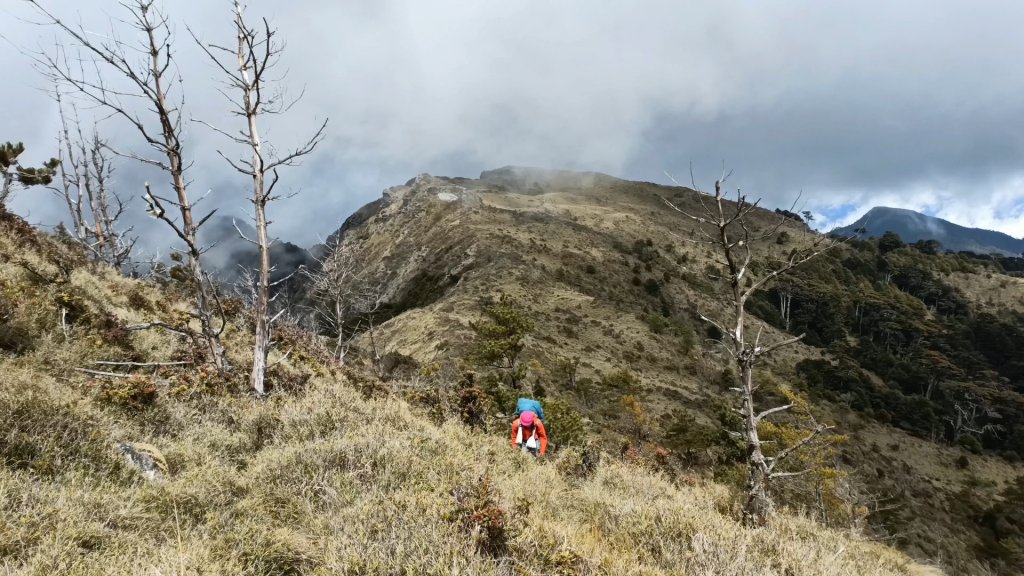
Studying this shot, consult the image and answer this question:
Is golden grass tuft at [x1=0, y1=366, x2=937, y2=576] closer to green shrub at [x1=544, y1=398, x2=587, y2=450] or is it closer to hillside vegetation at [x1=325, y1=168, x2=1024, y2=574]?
hillside vegetation at [x1=325, y1=168, x2=1024, y2=574]

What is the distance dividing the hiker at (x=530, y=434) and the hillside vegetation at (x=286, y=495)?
0.52m

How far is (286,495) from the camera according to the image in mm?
4305

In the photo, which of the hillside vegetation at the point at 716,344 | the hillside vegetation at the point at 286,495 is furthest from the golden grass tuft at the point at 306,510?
the hillside vegetation at the point at 716,344

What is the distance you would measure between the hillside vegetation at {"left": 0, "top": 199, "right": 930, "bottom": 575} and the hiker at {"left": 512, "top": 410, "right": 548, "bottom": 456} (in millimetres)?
519

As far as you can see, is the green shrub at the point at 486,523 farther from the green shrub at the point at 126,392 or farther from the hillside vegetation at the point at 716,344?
the hillside vegetation at the point at 716,344

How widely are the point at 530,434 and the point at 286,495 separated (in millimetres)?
4614

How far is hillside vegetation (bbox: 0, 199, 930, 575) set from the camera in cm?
327

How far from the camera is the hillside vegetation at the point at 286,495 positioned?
327 centimetres

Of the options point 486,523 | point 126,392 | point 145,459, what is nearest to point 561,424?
point 126,392

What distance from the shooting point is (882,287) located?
97875 mm

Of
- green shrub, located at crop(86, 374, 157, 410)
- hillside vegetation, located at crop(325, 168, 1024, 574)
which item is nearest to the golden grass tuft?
green shrub, located at crop(86, 374, 157, 410)

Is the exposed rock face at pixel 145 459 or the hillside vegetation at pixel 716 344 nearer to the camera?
the exposed rock face at pixel 145 459

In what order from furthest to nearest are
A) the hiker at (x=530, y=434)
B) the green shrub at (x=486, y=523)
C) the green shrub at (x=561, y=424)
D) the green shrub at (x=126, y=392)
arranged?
the green shrub at (x=561, y=424) → the hiker at (x=530, y=434) → the green shrub at (x=126, y=392) → the green shrub at (x=486, y=523)

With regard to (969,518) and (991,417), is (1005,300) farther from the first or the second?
(969,518)
